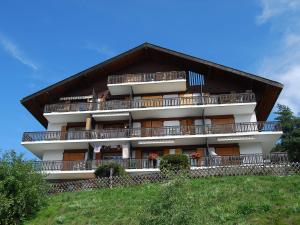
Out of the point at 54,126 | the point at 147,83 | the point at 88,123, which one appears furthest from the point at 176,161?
the point at 54,126

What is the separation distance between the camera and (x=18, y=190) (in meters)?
19.1

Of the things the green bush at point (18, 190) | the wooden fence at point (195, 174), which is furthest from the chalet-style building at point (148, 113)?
the green bush at point (18, 190)

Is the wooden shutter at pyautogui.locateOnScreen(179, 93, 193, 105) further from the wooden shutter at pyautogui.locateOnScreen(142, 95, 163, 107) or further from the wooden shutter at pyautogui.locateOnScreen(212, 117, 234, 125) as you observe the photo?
the wooden shutter at pyautogui.locateOnScreen(212, 117, 234, 125)

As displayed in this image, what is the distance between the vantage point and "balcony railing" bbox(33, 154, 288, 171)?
2788 cm

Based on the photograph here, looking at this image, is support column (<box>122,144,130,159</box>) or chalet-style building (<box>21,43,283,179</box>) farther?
support column (<box>122,144,130,159</box>)

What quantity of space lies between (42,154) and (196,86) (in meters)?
14.3

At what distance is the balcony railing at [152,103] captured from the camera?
1227 inches

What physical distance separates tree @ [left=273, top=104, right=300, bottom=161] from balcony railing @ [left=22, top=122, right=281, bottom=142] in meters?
9.97

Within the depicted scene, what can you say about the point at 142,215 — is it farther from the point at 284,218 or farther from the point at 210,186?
the point at 210,186

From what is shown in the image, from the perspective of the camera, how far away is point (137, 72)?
34.9 meters

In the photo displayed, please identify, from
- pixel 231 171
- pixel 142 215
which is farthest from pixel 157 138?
pixel 142 215

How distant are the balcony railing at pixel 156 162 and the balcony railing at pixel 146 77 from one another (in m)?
7.25

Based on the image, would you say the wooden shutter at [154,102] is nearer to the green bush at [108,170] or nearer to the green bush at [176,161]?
the green bush at [176,161]

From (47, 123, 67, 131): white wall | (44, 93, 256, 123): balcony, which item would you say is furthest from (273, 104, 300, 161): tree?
(47, 123, 67, 131): white wall
